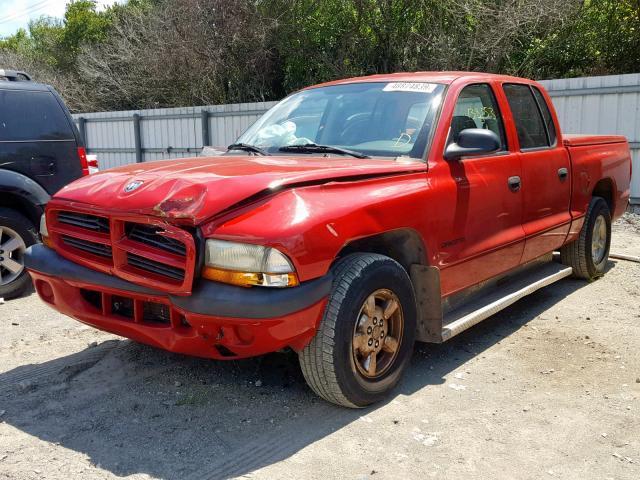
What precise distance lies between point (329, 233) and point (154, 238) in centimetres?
88

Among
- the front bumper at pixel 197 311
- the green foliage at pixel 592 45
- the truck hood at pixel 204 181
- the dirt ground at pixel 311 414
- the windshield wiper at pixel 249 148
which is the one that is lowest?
the dirt ground at pixel 311 414

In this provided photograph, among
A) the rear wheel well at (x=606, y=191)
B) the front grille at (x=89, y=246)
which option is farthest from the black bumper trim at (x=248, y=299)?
the rear wheel well at (x=606, y=191)

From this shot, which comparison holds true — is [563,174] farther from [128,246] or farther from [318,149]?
[128,246]

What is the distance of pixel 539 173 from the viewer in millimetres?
5047

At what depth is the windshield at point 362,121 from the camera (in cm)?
415

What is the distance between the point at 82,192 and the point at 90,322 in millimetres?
731

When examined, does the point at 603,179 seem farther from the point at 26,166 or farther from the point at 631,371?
the point at 26,166

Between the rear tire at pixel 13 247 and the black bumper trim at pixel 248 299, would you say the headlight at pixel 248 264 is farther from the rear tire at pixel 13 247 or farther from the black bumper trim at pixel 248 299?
the rear tire at pixel 13 247

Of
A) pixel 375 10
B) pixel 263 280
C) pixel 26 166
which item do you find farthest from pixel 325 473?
pixel 375 10

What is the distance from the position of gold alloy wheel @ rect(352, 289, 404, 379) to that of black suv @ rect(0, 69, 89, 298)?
3.91 meters

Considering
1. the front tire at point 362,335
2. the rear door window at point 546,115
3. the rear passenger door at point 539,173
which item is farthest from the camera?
the rear door window at point 546,115

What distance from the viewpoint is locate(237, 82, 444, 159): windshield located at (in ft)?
13.6

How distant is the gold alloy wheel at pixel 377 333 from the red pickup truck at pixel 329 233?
12 mm

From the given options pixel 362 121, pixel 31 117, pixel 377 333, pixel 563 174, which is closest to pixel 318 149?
pixel 362 121
